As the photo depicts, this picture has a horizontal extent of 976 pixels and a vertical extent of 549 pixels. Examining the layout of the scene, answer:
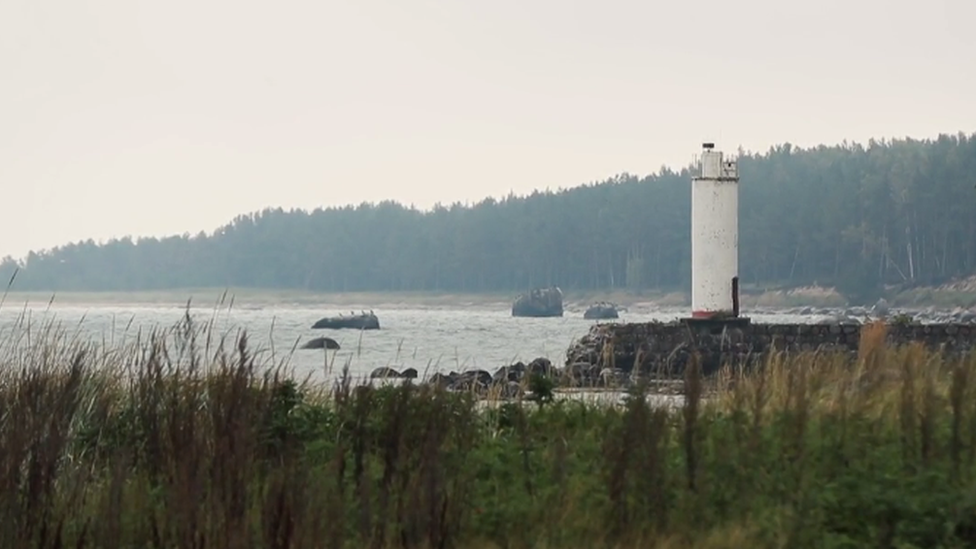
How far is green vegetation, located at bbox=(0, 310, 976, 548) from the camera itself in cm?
650

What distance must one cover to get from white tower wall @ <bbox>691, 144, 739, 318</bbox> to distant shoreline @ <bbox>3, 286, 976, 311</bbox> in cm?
7980

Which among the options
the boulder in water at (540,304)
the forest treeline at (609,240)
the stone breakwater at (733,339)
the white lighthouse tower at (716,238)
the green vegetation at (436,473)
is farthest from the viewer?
the forest treeline at (609,240)

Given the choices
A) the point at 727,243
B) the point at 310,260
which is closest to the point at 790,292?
the point at 310,260

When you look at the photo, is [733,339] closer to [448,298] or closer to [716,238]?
[716,238]

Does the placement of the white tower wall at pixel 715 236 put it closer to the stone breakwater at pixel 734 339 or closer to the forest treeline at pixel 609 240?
the stone breakwater at pixel 734 339

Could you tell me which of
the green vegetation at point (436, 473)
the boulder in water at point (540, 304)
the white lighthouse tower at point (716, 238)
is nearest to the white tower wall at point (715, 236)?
the white lighthouse tower at point (716, 238)

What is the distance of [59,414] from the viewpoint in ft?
21.9

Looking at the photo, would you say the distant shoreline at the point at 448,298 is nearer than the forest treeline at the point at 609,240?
Yes

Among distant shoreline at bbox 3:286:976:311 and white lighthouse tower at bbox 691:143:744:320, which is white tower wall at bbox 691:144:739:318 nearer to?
white lighthouse tower at bbox 691:143:744:320

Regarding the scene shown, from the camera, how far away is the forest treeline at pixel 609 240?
407ft

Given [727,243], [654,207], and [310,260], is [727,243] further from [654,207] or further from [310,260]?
[310,260]

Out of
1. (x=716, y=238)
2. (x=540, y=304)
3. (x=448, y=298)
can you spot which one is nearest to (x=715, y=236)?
(x=716, y=238)

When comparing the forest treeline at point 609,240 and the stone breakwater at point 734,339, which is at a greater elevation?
the forest treeline at point 609,240

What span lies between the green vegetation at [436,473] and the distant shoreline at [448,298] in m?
105
